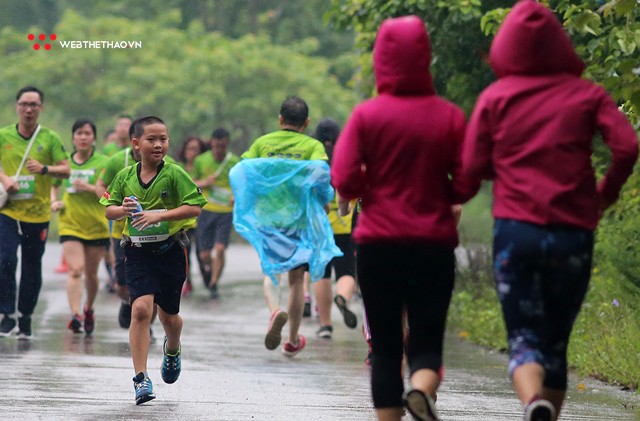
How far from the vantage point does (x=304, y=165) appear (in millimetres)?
11500

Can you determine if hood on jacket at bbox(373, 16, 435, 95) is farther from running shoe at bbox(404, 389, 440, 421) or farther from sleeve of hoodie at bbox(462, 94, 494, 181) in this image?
running shoe at bbox(404, 389, 440, 421)

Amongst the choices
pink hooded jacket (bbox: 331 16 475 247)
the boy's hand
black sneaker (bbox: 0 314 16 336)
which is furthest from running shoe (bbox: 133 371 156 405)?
black sneaker (bbox: 0 314 16 336)

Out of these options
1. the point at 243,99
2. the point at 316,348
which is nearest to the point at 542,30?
the point at 316,348

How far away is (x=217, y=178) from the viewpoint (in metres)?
18.6

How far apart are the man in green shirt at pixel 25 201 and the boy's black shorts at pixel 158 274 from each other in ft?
11.0

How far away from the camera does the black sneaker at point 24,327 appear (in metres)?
12.5

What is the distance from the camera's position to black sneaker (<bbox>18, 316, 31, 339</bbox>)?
12.5m

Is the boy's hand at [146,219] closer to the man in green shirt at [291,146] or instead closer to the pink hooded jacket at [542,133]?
the man in green shirt at [291,146]

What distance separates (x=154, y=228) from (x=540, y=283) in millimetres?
3545

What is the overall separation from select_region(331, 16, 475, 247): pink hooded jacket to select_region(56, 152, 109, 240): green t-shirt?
7.39 m

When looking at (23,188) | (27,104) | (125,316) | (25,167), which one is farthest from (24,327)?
(27,104)

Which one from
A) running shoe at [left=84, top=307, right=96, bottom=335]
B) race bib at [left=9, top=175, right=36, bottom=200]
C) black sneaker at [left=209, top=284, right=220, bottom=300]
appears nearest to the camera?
race bib at [left=9, top=175, right=36, bottom=200]

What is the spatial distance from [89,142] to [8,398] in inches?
216

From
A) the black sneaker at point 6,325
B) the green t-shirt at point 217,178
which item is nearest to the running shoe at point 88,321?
the black sneaker at point 6,325
